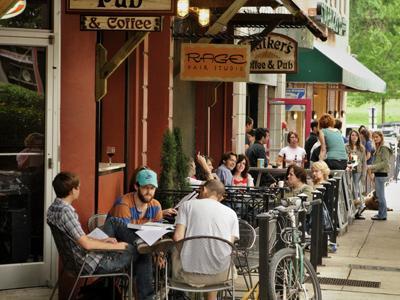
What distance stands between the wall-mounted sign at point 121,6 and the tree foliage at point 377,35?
46220 millimetres

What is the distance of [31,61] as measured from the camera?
974cm

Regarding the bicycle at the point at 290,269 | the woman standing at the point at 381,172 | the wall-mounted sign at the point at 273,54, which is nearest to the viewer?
the bicycle at the point at 290,269

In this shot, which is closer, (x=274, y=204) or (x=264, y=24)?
(x=274, y=204)

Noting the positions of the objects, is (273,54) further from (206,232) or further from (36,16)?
(206,232)

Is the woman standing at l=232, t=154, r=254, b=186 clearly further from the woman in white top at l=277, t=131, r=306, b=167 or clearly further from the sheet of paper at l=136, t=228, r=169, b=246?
the sheet of paper at l=136, t=228, r=169, b=246

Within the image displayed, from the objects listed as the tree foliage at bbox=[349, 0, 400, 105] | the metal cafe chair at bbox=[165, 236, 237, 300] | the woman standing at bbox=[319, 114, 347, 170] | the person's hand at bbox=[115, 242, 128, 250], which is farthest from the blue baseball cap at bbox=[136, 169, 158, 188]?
the tree foliage at bbox=[349, 0, 400, 105]

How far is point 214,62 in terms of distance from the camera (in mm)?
13539

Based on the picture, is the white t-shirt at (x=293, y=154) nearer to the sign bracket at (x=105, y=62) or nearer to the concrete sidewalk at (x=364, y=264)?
the concrete sidewalk at (x=364, y=264)

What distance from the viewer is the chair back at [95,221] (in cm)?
966

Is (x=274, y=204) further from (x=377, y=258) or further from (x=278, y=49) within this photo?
(x=278, y=49)

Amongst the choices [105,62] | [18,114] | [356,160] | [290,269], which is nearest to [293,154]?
[356,160]

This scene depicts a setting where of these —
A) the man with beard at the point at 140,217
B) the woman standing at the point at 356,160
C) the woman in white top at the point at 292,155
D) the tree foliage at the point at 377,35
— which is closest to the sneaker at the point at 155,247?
the man with beard at the point at 140,217

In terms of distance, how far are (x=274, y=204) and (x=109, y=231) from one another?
10.3ft

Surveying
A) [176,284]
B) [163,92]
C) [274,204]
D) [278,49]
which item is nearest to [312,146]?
[278,49]
